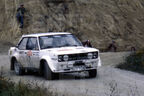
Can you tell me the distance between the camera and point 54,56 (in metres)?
14.2

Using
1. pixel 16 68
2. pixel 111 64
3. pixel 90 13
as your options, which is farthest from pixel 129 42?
pixel 16 68

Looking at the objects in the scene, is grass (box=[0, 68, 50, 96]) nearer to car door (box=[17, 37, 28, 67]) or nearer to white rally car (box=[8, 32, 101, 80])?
white rally car (box=[8, 32, 101, 80])

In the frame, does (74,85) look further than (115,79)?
No

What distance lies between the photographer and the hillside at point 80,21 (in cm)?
3531

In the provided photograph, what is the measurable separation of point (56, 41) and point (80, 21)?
21.0m

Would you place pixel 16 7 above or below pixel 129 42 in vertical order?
above

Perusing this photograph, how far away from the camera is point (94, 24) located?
120 feet

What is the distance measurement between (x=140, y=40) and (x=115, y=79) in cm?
2301

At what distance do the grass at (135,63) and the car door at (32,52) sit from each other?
457 centimetres

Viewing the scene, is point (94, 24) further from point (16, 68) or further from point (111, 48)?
point (16, 68)

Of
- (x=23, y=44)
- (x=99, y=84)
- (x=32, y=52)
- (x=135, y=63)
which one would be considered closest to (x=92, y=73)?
(x=99, y=84)

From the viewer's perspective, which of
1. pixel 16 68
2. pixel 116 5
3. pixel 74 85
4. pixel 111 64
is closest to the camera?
pixel 74 85

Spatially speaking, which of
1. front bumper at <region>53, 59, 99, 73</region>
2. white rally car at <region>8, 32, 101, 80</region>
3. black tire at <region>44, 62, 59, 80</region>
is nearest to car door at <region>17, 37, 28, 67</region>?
white rally car at <region>8, 32, 101, 80</region>

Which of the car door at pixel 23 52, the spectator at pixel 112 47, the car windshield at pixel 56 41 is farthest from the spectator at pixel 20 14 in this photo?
the car windshield at pixel 56 41
